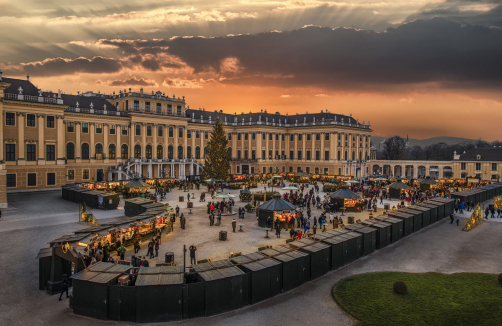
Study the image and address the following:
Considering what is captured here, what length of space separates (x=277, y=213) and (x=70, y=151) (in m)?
46.0

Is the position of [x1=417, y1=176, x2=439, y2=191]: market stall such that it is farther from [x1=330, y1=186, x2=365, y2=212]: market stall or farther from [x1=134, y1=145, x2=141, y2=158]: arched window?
[x1=134, y1=145, x2=141, y2=158]: arched window

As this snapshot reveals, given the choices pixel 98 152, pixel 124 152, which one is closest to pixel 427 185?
pixel 124 152

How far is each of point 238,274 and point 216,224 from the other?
16126mm

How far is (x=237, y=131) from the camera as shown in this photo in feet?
277

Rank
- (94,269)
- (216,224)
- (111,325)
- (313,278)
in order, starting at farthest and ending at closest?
(216,224) → (313,278) → (94,269) → (111,325)

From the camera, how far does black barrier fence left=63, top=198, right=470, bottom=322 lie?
1288 centimetres

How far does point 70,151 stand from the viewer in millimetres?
57281

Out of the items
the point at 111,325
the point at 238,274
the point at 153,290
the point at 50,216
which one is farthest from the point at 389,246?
the point at 50,216

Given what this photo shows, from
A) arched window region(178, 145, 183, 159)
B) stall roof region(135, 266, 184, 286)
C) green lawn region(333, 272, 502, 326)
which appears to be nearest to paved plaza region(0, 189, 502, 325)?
green lawn region(333, 272, 502, 326)

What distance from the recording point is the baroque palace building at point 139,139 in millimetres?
47250

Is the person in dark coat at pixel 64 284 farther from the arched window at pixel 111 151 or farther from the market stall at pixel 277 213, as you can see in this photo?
the arched window at pixel 111 151

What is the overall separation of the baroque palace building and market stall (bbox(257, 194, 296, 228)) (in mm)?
29169

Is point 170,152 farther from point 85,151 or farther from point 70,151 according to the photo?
point 70,151

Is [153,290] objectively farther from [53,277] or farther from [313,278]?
[313,278]
